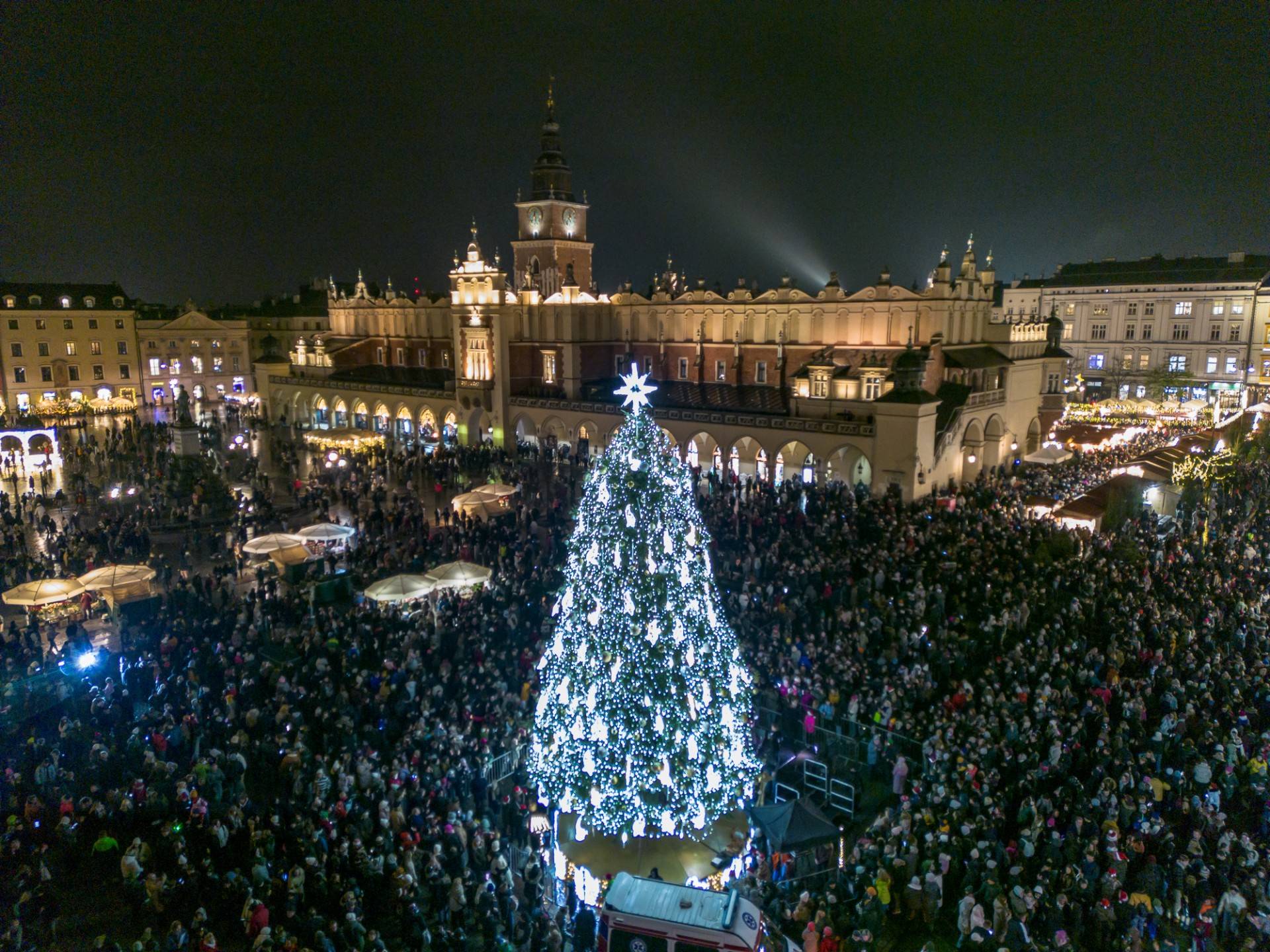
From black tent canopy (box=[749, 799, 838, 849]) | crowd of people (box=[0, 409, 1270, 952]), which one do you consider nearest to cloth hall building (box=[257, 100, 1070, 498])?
crowd of people (box=[0, 409, 1270, 952])

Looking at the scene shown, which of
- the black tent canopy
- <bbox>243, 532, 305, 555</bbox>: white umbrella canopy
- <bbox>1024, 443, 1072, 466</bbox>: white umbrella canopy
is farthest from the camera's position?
<bbox>1024, 443, 1072, 466</bbox>: white umbrella canopy

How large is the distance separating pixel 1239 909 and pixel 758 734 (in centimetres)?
616

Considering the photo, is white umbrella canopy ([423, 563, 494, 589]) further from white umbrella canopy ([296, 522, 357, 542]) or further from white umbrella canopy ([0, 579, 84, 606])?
white umbrella canopy ([0, 579, 84, 606])

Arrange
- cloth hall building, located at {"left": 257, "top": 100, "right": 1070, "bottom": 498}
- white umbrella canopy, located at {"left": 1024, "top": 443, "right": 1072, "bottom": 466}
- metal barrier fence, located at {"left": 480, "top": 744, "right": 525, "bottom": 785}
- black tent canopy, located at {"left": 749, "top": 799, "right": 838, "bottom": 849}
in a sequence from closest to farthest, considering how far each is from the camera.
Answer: black tent canopy, located at {"left": 749, "top": 799, "right": 838, "bottom": 849}, metal barrier fence, located at {"left": 480, "top": 744, "right": 525, "bottom": 785}, cloth hall building, located at {"left": 257, "top": 100, "right": 1070, "bottom": 498}, white umbrella canopy, located at {"left": 1024, "top": 443, "right": 1072, "bottom": 466}

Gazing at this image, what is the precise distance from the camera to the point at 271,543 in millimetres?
20250

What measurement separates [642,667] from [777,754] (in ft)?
14.2

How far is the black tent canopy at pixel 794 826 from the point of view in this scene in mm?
10008

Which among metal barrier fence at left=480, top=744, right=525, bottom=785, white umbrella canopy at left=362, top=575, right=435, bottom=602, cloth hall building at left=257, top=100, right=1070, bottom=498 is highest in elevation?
cloth hall building at left=257, top=100, right=1070, bottom=498

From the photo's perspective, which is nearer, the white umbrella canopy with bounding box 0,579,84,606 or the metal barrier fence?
the metal barrier fence

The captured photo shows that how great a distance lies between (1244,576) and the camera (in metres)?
17.2

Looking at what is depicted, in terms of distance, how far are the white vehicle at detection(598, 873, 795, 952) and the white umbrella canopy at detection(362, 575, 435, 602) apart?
10.1 meters

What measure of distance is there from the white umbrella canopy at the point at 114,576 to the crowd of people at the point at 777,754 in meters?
1.06

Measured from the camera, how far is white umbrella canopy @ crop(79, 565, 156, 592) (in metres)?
17.2

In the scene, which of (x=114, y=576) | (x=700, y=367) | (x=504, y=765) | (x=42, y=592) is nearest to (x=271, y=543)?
(x=114, y=576)
